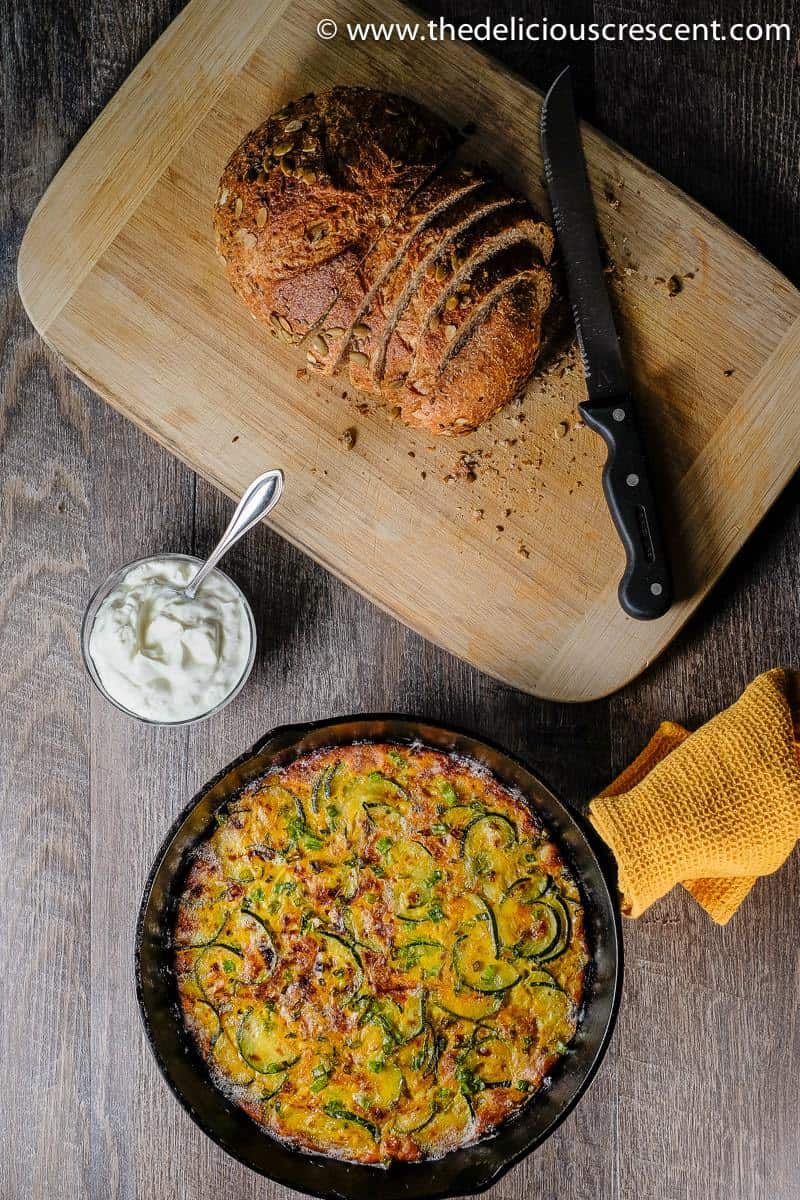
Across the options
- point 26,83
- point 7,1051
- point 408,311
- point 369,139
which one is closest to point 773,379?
point 408,311

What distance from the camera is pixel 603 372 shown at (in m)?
3.11

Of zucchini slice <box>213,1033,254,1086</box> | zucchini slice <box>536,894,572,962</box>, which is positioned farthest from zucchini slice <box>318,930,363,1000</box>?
zucchini slice <box>536,894,572,962</box>

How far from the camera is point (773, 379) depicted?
10.4ft

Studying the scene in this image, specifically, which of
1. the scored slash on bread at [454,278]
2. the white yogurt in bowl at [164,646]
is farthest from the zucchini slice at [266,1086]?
the scored slash on bread at [454,278]

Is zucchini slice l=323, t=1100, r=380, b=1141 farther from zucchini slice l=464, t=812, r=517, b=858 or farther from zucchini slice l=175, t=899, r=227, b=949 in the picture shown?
zucchini slice l=464, t=812, r=517, b=858

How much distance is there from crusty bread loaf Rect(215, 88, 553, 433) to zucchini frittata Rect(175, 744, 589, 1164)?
1.19 metres

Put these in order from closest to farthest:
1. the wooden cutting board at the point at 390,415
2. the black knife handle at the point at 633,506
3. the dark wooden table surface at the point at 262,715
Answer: the black knife handle at the point at 633,506 → the wooden cutting board at the point at 390,415 → the dark wooden table surface at the point at 262,715

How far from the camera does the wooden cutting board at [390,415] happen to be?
3174 millimetres

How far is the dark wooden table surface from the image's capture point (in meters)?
3.30

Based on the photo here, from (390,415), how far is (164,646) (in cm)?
102

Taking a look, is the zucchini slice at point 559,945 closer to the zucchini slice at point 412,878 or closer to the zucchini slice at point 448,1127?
the zucchini slice at point 412,878

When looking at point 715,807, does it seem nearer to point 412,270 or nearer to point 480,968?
→ point 480,968

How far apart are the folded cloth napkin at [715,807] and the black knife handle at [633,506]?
435mm

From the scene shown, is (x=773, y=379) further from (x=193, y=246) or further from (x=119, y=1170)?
(x=119, y=1170)
